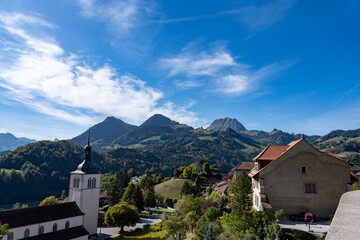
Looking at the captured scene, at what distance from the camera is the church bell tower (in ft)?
157

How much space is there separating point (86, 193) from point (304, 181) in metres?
44.1

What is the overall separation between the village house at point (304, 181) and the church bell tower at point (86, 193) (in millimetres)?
38371

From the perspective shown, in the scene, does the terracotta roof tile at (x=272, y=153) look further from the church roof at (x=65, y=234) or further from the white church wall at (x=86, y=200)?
the white church wall at (x=86, y=200)

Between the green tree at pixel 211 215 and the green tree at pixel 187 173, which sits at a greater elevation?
the green tree at pixel 211 215

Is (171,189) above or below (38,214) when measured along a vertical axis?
below

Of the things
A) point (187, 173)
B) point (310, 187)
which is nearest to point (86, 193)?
point (310, 187)

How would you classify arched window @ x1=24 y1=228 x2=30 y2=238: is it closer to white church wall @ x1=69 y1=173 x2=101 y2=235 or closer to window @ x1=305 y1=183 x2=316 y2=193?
white church wall @ x1=69 y1=173 x2=101 y2=235

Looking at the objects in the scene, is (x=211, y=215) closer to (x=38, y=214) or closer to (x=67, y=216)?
(x=67, y=216)

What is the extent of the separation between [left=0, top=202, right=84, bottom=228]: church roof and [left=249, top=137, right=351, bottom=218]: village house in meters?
37.6

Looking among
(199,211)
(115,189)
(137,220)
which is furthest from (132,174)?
(199,211)

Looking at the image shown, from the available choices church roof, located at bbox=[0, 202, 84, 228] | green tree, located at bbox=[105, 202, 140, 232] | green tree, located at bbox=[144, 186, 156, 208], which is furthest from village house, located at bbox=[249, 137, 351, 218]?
green tree, located at bbox=[144, 186, 156, 208]

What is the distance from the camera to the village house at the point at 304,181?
2781cm

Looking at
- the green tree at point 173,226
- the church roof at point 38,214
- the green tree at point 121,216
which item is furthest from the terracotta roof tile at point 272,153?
the church roof at point 38,214

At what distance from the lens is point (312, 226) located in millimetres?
24703
